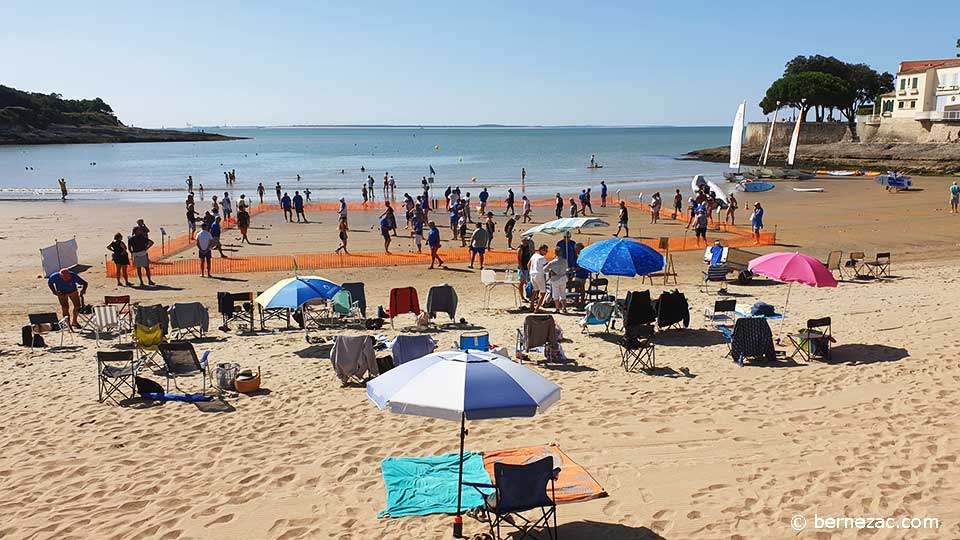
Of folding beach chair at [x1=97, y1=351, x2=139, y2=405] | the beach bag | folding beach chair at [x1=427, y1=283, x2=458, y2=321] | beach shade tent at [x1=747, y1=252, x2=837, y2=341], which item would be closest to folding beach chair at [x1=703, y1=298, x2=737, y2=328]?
beach shade tent at [x1=747, y1=252, x2=837, y2=341]

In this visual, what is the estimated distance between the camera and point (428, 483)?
658 centimetres

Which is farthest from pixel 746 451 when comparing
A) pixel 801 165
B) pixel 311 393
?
pixel 801 165

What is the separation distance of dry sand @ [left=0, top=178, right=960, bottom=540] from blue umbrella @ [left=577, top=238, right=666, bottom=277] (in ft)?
3.99

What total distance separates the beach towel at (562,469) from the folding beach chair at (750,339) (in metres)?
4.29

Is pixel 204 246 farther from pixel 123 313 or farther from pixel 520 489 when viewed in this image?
pixel 520 489

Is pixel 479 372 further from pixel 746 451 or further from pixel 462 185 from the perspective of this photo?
pixel 462 185

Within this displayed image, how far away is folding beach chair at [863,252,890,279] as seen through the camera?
16.9 meters

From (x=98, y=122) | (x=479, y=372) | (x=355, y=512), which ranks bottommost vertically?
(x=355, y=512)

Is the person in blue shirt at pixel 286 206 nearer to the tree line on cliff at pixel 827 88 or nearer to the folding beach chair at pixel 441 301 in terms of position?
the folding beach chair at pixel 441 301

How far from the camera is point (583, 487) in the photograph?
6449mm

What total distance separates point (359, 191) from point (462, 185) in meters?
8.65

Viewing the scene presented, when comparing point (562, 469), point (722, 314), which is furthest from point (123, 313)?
point (722, 314)

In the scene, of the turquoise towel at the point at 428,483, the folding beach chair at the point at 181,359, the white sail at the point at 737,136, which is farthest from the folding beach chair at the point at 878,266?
the white sail at the point at 737,136

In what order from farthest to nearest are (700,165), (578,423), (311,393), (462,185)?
(700,165), (462,185), (311,393), (578,423)
